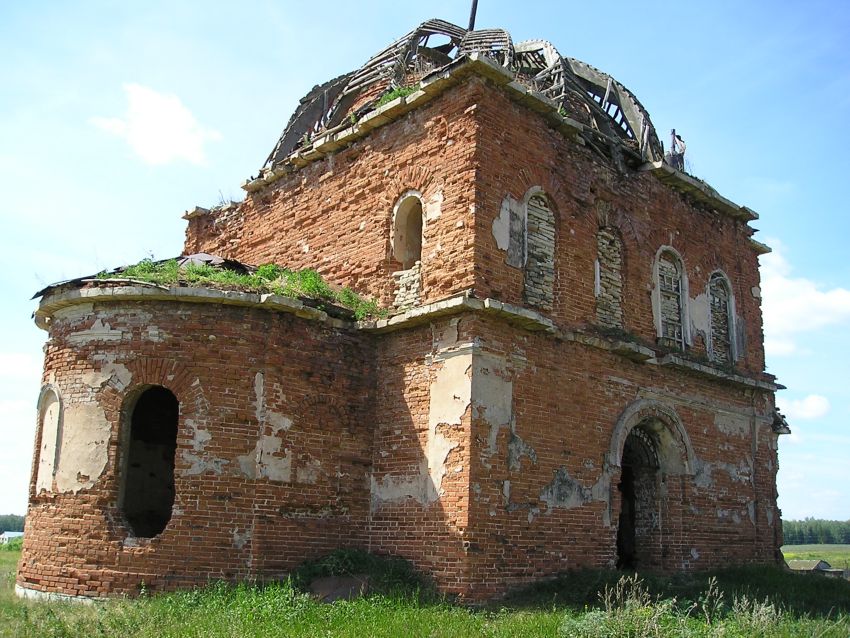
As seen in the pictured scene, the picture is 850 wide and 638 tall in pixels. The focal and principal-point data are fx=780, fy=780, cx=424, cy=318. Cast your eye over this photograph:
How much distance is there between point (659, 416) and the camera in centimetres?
1230

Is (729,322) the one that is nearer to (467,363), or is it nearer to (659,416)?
(659,416)

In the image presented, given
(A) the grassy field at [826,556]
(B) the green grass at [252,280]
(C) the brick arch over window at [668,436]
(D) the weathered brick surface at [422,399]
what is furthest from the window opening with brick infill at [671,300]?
(A) the grassy field at [826,556]

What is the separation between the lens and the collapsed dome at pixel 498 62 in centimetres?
1276

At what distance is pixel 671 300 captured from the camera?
1350cm

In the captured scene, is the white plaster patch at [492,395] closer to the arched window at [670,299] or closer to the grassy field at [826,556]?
the arched window at [670,299]

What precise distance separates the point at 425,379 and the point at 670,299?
5427mm

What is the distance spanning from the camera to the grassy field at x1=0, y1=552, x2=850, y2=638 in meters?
7.48

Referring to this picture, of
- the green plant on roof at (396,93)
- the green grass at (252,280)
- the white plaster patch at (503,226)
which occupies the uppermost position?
the green plant on roof at (396,93)

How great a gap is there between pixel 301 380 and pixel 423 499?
7.32 feet

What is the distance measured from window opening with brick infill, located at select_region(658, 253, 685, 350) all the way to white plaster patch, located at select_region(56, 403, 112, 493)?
8671 mm

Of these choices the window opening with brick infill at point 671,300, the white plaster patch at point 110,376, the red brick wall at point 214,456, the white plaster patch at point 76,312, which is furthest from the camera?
the window opening with brick infill at point 671,300

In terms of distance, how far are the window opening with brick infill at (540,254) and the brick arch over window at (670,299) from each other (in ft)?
8.95

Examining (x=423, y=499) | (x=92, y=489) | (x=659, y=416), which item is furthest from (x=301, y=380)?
(x=659, y=416)

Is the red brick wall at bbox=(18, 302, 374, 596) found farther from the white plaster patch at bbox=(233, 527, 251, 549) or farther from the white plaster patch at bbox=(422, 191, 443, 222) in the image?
the white plaster patch at bbox=(422, 191, 443, 222)
